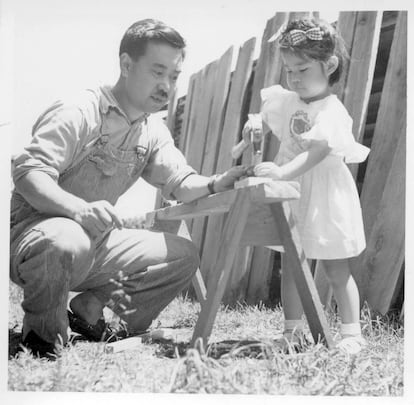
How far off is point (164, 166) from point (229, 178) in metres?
0.33

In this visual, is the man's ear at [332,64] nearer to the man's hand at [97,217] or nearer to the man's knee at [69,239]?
the man's hand at [97,217]

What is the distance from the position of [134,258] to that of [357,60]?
113 centimetres

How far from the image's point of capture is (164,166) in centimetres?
214

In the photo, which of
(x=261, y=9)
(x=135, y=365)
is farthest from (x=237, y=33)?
(x=135, y=365)

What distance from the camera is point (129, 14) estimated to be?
1.92m

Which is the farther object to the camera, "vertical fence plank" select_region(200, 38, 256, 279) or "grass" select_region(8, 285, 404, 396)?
"vertical fence plank" select_region(200, 38, 256, 279)

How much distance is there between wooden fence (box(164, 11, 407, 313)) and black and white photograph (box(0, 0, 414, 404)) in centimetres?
1

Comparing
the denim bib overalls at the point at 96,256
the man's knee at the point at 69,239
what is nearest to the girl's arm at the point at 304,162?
the denim bib overalls at the point at 96,256

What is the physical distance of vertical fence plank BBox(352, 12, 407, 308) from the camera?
6.80 feet

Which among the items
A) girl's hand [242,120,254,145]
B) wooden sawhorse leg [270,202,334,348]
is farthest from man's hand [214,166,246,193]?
wooden sawhorse leg [270,202,334,348]

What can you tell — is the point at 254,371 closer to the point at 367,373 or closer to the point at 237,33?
the point at 367,373

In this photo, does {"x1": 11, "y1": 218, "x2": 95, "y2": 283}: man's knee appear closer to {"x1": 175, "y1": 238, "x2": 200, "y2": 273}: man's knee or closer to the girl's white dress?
{"x1": 175, "y1": 238, "x2": 200, "y2": 273}: man's knee

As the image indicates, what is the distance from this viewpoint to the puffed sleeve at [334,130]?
6.39ft

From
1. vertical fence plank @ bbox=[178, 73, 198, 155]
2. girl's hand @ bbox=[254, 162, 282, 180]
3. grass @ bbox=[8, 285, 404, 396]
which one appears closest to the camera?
grass @ bbox=[8, 285, 404, 396]
